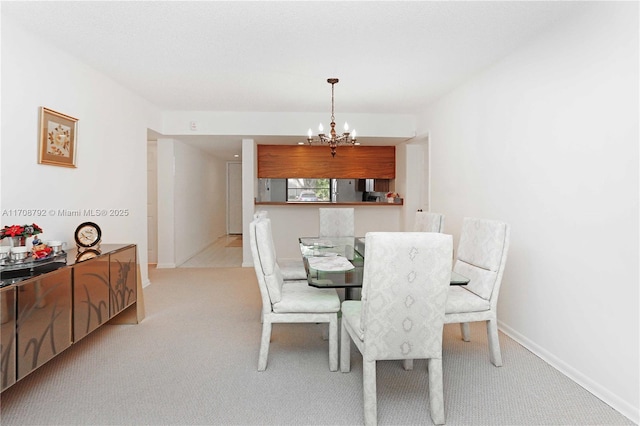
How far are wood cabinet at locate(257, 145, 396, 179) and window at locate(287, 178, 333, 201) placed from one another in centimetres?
58

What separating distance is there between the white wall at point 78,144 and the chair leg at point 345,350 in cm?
240

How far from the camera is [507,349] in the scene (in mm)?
2752

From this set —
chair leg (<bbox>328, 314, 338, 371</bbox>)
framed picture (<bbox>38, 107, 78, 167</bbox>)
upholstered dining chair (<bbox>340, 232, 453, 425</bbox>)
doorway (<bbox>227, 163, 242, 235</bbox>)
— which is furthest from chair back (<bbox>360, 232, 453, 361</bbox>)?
doorway (<bbox>227, 163, 242, 235</bbox>)

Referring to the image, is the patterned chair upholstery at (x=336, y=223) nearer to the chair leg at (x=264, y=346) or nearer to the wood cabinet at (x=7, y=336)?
the chair leg at (x=264, y=346)

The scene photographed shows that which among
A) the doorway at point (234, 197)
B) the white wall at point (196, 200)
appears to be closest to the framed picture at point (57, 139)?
the white wall at point (196, 200)

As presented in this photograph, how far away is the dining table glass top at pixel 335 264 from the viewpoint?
2.18m

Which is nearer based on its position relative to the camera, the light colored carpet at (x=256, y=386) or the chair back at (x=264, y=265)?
the light colored carpet at (x=256, y=386)

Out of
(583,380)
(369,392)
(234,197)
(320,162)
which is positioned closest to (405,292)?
(369,392)

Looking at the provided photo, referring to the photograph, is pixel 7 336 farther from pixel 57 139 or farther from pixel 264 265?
pixel 57 139

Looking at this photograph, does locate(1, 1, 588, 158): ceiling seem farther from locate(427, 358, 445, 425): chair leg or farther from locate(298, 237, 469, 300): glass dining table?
locate(427, 358, 445, 425): chair leg

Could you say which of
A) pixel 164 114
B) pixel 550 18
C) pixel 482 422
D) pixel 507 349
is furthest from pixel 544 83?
pixel 164 114

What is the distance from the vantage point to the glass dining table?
2174 mm

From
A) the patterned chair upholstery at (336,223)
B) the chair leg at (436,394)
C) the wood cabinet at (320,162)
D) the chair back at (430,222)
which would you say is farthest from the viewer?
the wood cabinet at (320,162)

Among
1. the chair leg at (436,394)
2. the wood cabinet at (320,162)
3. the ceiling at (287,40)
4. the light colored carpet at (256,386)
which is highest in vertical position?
the ceiling at (287,40)
